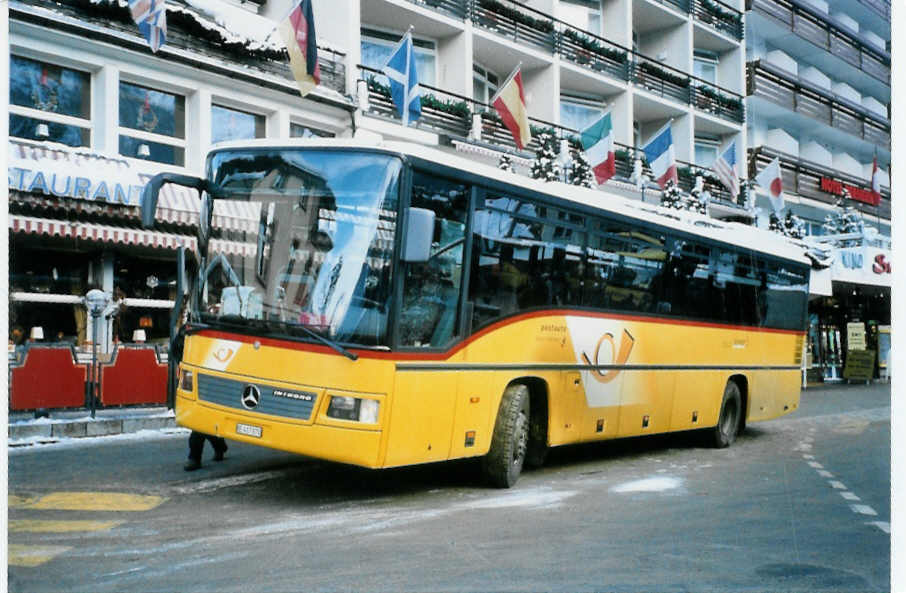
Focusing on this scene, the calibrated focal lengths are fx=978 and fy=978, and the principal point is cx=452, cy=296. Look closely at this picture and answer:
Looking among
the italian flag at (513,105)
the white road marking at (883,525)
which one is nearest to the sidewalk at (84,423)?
the italian flag at (513,105)

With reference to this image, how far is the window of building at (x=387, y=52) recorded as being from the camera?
2273cm

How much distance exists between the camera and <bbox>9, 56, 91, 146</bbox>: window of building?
574 inches

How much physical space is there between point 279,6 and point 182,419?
551 inches

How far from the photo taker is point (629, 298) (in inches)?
440

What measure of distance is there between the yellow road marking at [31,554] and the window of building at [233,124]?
1327cm

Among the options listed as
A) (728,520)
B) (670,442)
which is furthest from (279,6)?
(728,520)

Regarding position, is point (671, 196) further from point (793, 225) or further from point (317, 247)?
point (317, 247)

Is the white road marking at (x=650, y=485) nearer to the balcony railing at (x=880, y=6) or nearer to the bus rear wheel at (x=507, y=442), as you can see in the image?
the bus rear wheel at (x=507, y=442)

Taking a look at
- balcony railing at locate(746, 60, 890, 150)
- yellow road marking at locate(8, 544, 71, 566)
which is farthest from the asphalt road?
balcony railing at locate(746, 60, 890, 150)

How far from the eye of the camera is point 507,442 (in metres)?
8.95

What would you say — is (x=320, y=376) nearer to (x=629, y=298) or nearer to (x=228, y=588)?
(x=228, y=588)

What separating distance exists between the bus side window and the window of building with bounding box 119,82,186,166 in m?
10.2

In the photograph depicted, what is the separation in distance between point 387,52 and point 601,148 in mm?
5961

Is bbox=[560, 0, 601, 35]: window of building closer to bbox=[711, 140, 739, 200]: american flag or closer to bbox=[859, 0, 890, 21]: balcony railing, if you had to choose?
bbox=[711, 140, 739, 200]: american flag
